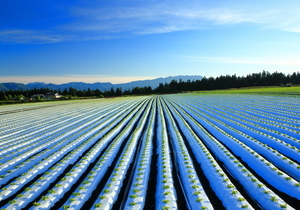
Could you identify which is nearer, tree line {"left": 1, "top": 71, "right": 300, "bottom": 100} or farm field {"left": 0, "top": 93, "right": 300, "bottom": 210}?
farm field {"left": 0, "top": 93, "right": 300, "bottom": 210}

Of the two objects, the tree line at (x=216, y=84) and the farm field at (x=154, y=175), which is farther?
the tree line at (x=216, y=84)

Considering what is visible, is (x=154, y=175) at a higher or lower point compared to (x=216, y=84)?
lower

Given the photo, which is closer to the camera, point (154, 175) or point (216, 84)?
point (154, 175)

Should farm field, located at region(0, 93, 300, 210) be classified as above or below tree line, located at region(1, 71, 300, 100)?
below

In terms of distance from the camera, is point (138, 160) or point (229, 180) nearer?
point (229, 180)

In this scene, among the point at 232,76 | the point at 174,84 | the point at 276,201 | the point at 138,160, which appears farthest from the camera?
the point at 174,84

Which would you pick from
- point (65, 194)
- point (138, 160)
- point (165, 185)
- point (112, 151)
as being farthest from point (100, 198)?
point (112, 151)

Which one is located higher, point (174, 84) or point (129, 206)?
point (174, 84)

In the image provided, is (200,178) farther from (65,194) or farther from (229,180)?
(65,194)

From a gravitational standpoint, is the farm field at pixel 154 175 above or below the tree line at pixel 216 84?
below

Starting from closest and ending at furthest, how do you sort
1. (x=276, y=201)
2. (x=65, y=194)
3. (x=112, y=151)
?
(x=276, y=201)
(x=65, y=194)
(x=112, y=151)
